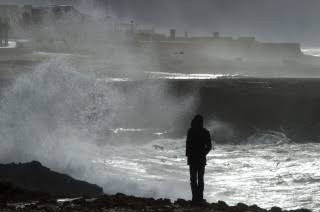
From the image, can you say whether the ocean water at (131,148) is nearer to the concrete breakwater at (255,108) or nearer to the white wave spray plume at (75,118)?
the white wave spray plume at (75,118)

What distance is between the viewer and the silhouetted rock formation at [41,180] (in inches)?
600

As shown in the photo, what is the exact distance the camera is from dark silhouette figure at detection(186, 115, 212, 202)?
1219 cm

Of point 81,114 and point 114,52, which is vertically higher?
point 114,52

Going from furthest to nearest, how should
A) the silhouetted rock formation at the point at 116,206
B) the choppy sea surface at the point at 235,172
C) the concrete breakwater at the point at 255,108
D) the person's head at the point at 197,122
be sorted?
1. the concrete breakwater at the point at 255,108
2. the choppy sea surface at the point at 235,172
3. the person's head at the point at 197,122
4. the silhouetted rock formation at the point at 116,206

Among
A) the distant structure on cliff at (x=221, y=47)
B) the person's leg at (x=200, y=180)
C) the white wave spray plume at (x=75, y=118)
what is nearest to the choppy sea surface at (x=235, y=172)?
the white wave spray plume at (x=75, y=118)

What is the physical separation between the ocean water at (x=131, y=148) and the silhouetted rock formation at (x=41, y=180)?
164 centimetres

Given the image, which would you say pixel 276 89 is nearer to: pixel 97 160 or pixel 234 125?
pixel 234 125

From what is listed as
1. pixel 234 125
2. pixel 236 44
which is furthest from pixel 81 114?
pixel 236 44

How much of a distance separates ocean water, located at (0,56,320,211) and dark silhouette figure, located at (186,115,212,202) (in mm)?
4184

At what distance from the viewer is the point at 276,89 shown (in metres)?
45.8

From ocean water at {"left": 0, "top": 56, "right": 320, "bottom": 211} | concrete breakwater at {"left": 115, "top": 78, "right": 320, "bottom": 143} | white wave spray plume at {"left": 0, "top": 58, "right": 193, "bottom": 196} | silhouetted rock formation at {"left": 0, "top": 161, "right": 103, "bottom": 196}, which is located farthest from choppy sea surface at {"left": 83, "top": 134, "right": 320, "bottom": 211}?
concrete breakwater at {"left": 115, "top": 78, "right": 320, "bottom": 143}

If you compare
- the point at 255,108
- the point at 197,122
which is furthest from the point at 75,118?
the point at 197,122

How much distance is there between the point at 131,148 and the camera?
26656mm

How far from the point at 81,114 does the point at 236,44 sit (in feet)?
299
